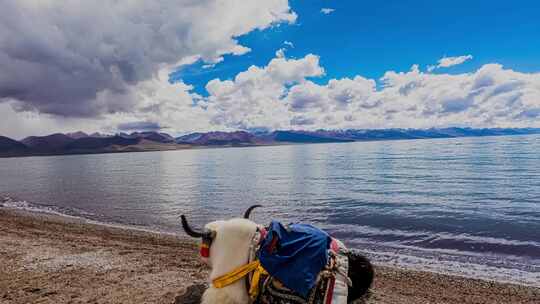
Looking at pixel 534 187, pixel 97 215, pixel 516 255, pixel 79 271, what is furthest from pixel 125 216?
pixel 534 187

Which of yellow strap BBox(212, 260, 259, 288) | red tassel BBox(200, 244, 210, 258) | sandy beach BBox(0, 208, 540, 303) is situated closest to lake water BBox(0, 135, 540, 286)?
sandy beach BBox(0, 208, 540, 303)

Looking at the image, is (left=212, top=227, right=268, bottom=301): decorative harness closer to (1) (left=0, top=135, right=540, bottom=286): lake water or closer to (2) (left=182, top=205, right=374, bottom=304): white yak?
(2) (left=182, top=205, right=374, bottom=304): white yak

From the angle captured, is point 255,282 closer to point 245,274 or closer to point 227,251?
point 245,274

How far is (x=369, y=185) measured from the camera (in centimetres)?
2477

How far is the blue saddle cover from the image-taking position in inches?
132

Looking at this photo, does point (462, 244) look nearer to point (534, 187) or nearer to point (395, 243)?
point (395, 243)

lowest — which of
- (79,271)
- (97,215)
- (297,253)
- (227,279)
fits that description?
(97,215)

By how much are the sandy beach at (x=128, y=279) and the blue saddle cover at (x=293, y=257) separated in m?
2.37

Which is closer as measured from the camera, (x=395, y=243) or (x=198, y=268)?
(x=198, y=268)

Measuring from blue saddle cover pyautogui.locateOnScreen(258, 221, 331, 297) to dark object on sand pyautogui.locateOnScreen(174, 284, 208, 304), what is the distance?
202 cm

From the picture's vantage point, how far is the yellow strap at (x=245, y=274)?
134 inches

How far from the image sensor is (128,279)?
5.89m

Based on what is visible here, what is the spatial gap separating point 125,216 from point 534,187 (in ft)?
76.4

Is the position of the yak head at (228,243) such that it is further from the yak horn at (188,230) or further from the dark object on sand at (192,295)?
the dark object on sand at (192,295)
